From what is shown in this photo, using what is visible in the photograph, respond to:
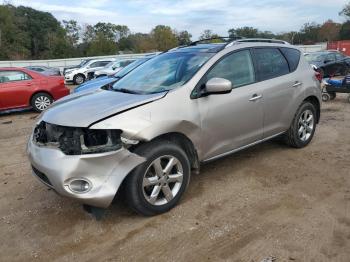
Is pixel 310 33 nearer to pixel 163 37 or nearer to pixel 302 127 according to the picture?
pixel 163 37

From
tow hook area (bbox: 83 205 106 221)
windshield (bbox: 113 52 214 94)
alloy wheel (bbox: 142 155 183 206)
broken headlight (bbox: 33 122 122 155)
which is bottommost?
tow hook area (bbox: 83 205 106 221)

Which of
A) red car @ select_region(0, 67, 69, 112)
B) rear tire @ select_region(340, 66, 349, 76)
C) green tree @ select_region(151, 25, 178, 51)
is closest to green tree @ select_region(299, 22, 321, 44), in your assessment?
green tree @ select_region(151, 25, 178, 51)

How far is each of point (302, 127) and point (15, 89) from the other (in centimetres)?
815

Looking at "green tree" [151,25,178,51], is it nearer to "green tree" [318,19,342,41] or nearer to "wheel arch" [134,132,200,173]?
"green tree" [318,19,342,41]

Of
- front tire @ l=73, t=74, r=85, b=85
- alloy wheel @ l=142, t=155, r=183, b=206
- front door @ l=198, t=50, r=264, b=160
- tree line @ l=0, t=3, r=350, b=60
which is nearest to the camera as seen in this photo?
alloy wheel @ l=142, t=155, r=183, b=206

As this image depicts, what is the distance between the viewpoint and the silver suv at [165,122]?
3318mm

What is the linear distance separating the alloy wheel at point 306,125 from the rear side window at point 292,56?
0.73m

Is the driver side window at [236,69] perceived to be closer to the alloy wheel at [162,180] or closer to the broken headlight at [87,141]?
the alloy wheel at [162,180]

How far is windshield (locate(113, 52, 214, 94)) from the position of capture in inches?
162

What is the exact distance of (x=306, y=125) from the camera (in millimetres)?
5711

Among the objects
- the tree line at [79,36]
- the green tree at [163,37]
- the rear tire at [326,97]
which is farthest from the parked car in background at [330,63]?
the green tree at [163,37]

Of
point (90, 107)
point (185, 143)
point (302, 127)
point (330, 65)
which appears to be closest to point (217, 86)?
point (185, 143)

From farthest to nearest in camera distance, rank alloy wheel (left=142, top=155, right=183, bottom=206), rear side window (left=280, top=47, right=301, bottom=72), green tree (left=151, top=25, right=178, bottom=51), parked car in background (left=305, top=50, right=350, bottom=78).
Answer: green tree (left=151, top=25, right=178, bottom=51)
parked car in background (left=305, top=50, right=350, bottom=78)
rear side window (left=280, top=47, right=301, bottom=72)
alloy wheel (left=142, top=155, right=183, bottom=206)

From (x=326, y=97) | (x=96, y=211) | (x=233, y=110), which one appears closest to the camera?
(x=96, y=211)
